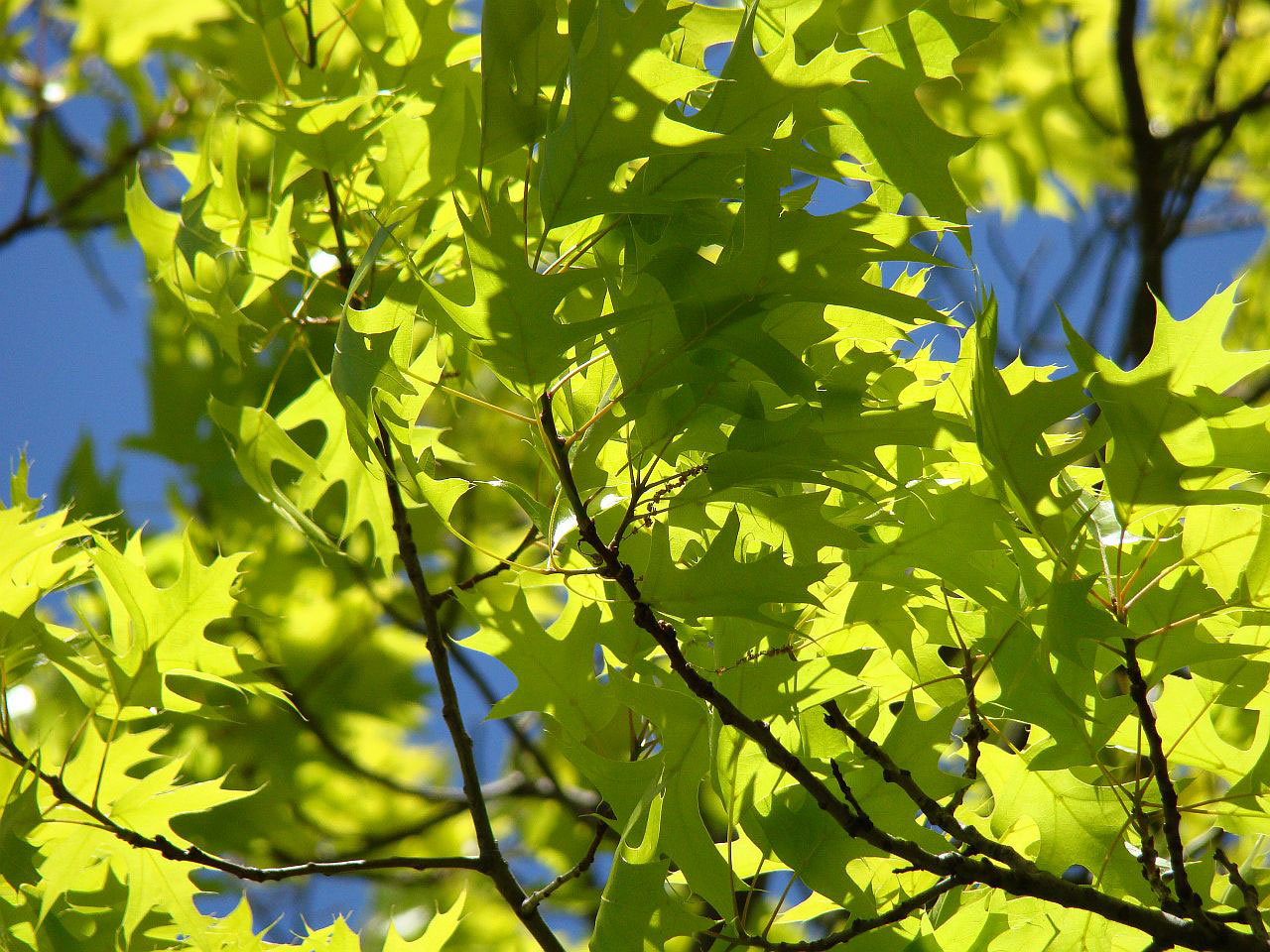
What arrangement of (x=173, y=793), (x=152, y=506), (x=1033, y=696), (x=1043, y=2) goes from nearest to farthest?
(x=1033, y=696) → (x=173, y=793) → (x=152, y=506) → (x=1043, y=2)

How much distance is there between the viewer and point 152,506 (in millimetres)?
2668

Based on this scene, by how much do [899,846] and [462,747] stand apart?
0.52 metres

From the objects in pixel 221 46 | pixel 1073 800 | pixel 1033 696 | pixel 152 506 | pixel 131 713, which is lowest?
pixel 1073 800

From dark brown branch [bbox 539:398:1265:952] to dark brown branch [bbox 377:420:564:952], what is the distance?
315mm

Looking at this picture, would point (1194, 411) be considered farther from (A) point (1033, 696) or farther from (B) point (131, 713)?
(B) point (131, 713)

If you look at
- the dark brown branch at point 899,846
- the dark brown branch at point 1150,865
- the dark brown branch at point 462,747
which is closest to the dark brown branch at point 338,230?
the dark brown branch at point 462,747

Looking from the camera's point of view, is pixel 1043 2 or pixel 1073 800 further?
pixel 1043 2

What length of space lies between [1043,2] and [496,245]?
8.97 feet

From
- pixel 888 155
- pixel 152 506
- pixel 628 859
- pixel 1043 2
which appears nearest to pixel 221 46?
pixel 152 506

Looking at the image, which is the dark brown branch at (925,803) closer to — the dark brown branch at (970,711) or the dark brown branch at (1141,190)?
the dark brown branch at (970,711)

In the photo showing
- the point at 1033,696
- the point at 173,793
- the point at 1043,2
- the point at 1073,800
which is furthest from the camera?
the point at 1043,2

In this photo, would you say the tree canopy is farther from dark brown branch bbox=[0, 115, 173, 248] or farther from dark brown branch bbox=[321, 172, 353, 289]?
dark brown branch bbox=[0, 115, 173, 248]

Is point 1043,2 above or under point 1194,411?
above

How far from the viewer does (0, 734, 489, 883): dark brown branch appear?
39.3 inches
